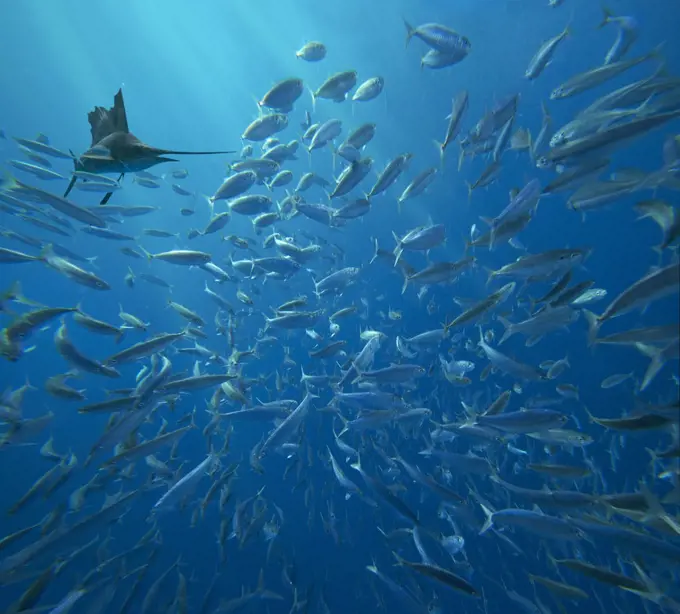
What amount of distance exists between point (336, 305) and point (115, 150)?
40.4ft

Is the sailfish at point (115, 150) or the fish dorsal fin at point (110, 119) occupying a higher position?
the fish dorsal fin at point (110, 119)

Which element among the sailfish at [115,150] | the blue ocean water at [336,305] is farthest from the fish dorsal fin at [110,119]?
the blue ocean water at [336,305]

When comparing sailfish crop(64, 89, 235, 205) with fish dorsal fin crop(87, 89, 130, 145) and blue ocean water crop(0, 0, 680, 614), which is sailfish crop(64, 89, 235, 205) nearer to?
fish dorsal fin crop(87, 89, 130, 145)

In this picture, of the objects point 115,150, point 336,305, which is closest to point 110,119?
point 115,150

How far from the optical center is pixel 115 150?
2148 millimetres

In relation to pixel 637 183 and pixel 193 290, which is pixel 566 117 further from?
pixel 193 290

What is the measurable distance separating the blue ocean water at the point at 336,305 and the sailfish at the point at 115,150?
3.54 m

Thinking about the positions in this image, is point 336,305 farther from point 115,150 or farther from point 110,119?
point 115,150

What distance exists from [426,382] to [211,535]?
9.28 metres

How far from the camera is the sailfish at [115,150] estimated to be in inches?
84.0

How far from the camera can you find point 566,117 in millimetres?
16609

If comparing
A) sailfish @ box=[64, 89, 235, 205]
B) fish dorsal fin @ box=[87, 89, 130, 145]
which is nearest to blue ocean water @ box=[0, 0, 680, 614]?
sailfish @ box=[64, 89, 235, 205]

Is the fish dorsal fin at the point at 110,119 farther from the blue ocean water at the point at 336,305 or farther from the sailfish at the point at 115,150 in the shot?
the blue ocean water at the point at 336,305

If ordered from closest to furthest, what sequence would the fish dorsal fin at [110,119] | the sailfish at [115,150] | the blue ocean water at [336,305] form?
the sailfish at [115,150]
the fish dorsal fin at [110,119]
the blue ocean water at [336,305]
